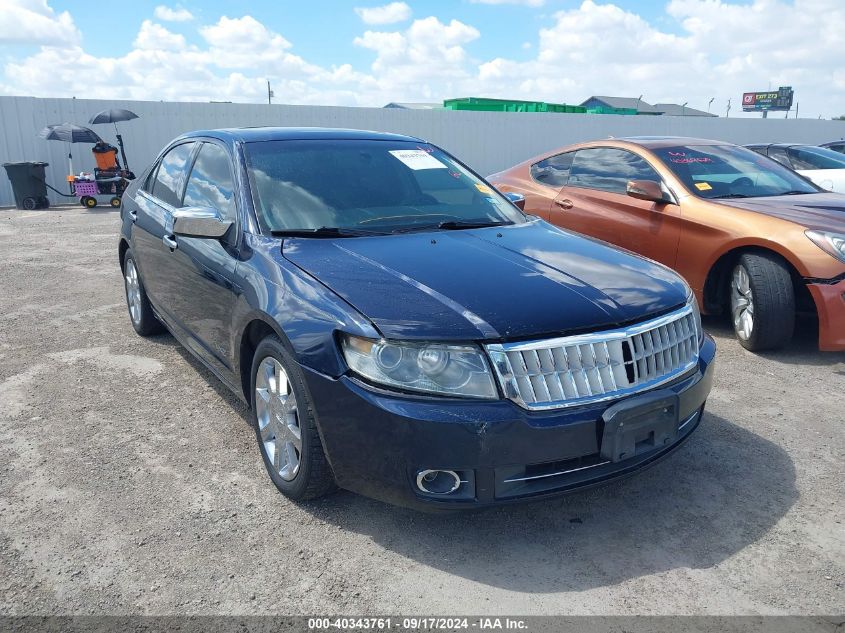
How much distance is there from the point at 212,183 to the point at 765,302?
3.60m

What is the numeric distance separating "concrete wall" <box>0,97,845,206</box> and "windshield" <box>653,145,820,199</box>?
13276 mm

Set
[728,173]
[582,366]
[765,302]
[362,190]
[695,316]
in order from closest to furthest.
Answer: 1. [582,366]
2. [695,316]
3. [362,190]
4. [765,302]
5. [728,173]

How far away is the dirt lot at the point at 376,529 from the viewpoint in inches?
93.6

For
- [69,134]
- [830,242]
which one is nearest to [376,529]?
[830,242]

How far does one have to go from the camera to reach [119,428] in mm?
3725

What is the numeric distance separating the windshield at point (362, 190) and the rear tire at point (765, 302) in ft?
6.33

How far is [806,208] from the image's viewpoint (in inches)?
197

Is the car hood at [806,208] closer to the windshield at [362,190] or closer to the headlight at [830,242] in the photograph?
the headlight at [830,242]

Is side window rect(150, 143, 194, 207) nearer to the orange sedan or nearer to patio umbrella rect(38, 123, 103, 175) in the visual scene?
the orange sedan

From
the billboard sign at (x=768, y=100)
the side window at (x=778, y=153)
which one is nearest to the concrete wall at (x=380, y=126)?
the side window at (x=778, y=153)

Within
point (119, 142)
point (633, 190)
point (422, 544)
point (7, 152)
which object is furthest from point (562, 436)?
point (7, 152)

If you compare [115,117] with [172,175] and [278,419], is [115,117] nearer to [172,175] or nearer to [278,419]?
[172,175]

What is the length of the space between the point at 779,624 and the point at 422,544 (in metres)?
1.23

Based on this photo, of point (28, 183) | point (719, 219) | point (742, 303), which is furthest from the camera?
point (28, 183)
